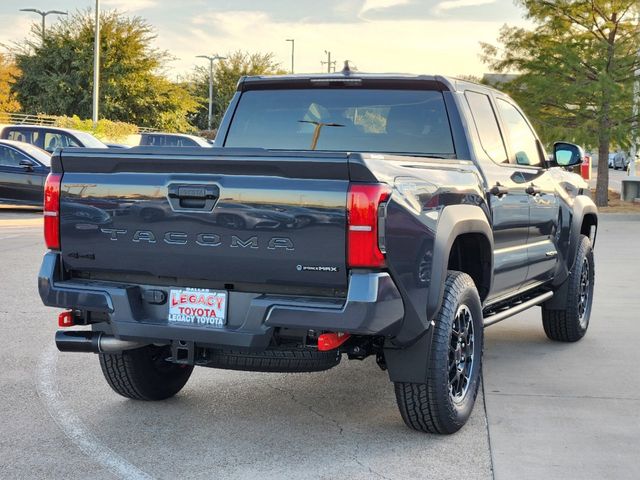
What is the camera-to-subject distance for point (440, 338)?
505cm

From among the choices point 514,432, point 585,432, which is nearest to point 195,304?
point 514,432

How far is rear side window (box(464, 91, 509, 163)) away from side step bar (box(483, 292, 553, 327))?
1019 millimetres

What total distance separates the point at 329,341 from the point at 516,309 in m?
2.43

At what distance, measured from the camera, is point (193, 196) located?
4.78m

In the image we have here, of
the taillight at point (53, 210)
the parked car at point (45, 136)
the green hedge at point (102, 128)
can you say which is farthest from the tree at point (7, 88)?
the taillight at point (53, 210)

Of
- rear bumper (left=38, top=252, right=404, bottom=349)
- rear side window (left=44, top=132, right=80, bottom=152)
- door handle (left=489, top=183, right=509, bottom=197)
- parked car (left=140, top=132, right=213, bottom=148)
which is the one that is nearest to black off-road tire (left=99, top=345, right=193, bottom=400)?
rear bumper (left=38, top=252, right=404, bottom=349)

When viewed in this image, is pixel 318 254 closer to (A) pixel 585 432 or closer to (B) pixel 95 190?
A: (B) pixel 95 190

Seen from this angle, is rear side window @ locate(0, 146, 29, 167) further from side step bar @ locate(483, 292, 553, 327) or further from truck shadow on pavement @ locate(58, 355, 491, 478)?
side step bar @ locate(483, 292, 553, 327)

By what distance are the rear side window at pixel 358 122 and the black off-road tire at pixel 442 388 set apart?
1142 mm

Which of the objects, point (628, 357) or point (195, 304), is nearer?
point (195, 304)

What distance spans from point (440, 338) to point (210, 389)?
1.92 m

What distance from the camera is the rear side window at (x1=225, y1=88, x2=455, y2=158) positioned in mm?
6176

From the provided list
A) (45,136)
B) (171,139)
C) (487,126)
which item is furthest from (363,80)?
(171,139)

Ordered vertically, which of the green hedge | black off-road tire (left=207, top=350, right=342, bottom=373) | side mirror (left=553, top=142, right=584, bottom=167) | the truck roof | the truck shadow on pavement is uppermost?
the green hedge
